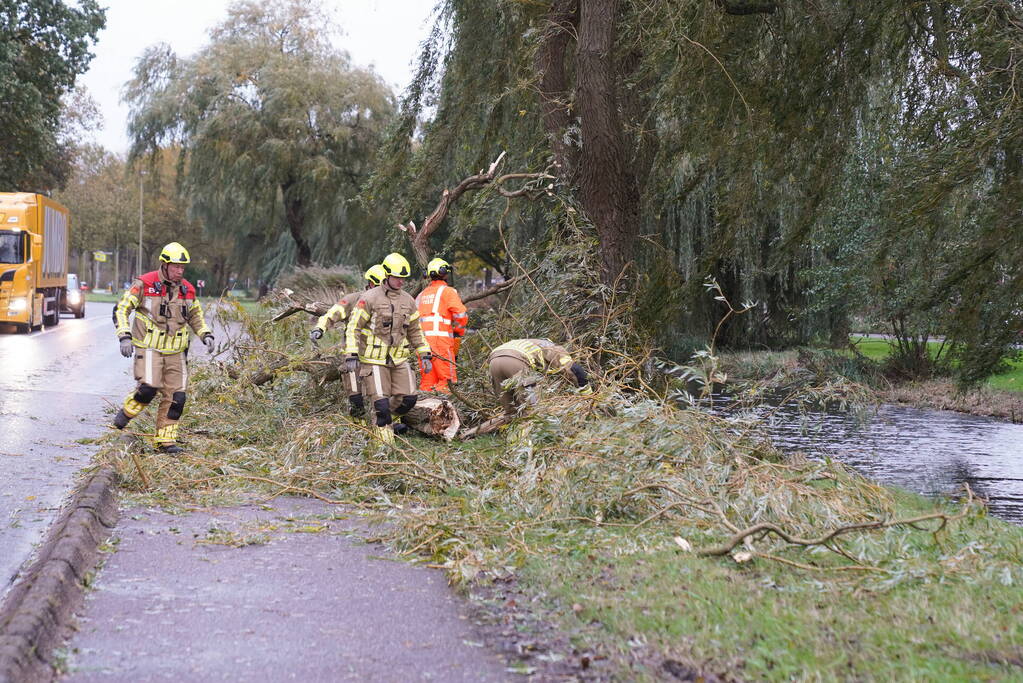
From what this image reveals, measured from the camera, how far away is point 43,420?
11.3 meters

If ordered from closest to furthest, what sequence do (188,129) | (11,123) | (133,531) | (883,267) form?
(133,531) → (883,267) → (11,123) → (188,129)

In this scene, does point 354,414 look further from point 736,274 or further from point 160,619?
point 736,274

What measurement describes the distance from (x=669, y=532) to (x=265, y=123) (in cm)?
3293

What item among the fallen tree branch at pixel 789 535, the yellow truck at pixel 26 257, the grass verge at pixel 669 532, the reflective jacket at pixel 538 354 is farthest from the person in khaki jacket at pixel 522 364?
the yellow truck at pixel 26 257

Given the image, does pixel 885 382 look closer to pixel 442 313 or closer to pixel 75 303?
pixel 442 313

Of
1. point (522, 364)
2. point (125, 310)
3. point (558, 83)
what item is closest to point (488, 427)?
point (522, 364)

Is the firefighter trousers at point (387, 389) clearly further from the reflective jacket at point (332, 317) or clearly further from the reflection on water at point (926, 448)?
the reflection on water at point (926, 448)

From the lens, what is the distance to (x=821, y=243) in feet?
67.9

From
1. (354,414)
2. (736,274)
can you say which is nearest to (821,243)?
(736,274)

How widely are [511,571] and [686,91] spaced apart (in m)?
8.28

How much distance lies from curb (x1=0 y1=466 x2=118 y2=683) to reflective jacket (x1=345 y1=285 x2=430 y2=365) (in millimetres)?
3320

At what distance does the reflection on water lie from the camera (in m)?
10.2

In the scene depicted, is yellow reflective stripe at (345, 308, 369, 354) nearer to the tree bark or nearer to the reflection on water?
the reflection on water

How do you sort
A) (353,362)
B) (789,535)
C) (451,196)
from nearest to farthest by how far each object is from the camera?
(789,535) → (353,362) → (451,196)
